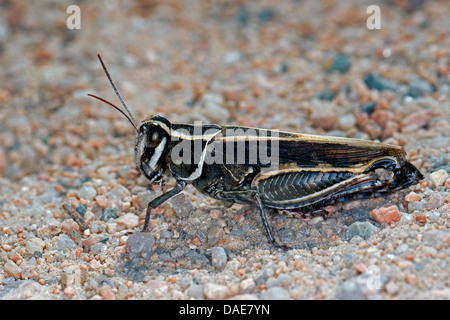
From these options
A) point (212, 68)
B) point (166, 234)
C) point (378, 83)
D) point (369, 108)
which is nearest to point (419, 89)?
point (378, 83)

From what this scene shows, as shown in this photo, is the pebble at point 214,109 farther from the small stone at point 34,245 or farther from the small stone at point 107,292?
the small stone at point 107,292

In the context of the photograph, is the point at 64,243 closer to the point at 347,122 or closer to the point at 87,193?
the point at 87,193

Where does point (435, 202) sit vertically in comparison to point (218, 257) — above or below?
above

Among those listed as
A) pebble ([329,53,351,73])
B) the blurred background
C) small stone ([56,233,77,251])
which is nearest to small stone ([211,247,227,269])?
small stone ([56,233,77,251])

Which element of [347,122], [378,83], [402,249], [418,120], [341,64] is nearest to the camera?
[402,249]

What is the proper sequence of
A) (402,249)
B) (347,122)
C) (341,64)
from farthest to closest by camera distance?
(341,64)
(347,122)
(402,249)

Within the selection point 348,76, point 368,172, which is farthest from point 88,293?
point 348,76

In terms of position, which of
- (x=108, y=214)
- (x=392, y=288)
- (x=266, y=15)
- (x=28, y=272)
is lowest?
(x=392, y=288)

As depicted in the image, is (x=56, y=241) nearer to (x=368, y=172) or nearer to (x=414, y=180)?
(x=368, y=172)
